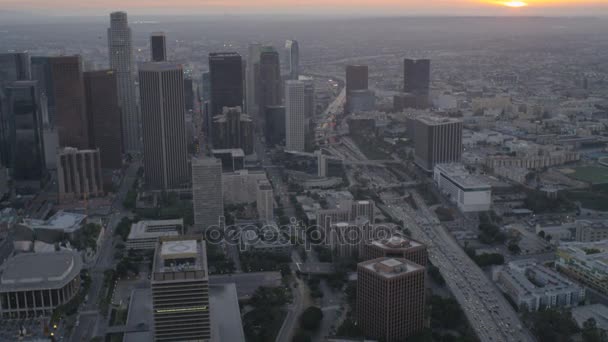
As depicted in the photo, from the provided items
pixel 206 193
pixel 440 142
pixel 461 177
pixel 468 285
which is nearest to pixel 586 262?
pixel 468 285

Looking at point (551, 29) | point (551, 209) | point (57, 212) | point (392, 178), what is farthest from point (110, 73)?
point (551, 29)

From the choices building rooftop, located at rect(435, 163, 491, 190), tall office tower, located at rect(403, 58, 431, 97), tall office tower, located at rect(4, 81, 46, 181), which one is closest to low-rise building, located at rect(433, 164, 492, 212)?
building rooftop, located at rect(435, 163, 491, 190)

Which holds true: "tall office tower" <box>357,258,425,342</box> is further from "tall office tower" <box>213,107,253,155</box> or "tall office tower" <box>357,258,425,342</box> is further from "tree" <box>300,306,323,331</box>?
"tall office tower" <box>213,107,253,155</box>

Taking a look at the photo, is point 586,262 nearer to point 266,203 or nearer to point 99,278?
point 266,203

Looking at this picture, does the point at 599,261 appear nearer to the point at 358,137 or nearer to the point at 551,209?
the point at 551,209

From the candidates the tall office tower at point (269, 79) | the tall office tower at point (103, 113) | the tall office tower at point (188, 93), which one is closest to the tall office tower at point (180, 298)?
the tall office tower at point (103, 113)
